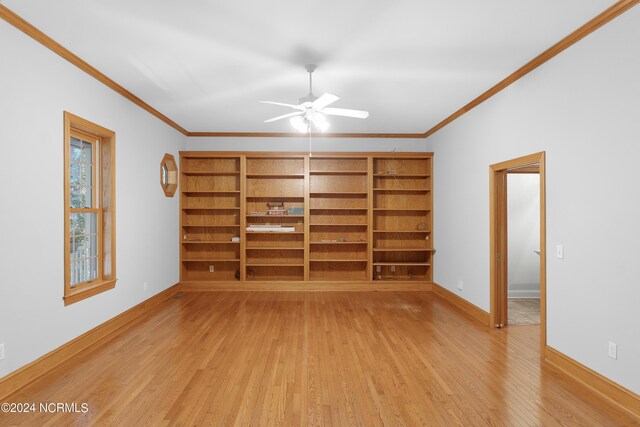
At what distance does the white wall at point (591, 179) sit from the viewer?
2381 mm

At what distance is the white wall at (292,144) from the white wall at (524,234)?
1.62m

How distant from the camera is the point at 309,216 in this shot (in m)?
6.29

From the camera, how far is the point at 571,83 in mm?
2924

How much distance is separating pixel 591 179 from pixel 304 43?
2592 millimetres

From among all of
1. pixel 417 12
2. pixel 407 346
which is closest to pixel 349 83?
pixel 417 12

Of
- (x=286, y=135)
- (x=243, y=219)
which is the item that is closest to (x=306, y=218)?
(x=243, y=219)

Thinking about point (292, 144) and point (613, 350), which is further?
point (292, 144)

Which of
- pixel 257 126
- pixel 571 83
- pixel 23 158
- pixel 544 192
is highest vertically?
pixel 257 126

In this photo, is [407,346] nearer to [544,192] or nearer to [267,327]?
[267,327]

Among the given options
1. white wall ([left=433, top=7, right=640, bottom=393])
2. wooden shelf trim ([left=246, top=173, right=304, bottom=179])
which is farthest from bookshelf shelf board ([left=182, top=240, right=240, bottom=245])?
white wall ([left=433, top=7, right=640, bottom=393])

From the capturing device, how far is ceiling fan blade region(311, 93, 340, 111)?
316cm

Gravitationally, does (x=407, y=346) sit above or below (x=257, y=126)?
below

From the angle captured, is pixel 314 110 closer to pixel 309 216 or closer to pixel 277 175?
pixel 277 175

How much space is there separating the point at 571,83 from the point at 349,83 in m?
2.10
